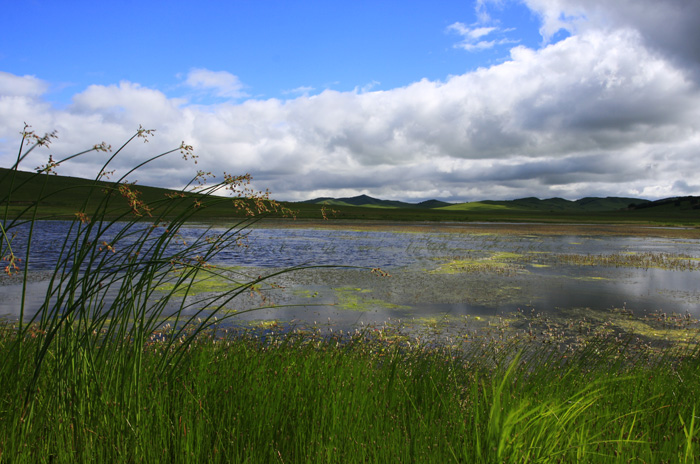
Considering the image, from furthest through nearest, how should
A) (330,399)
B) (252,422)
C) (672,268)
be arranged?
(672,268)
(330,399)
(252,422)

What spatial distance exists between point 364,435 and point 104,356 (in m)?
2.28

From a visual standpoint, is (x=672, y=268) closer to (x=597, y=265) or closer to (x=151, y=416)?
(x=597, y=265)

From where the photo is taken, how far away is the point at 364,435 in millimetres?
3225

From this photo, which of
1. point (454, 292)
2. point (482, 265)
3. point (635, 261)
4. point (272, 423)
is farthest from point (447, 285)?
point (635, 261)

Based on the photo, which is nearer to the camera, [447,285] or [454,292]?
[454,292]

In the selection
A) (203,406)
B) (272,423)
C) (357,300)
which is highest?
(203,406)

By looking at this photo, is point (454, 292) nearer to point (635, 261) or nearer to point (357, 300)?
point (357, 300)

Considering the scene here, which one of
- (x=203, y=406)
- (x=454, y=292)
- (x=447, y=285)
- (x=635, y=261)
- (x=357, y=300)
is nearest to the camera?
(x=203, y=406)

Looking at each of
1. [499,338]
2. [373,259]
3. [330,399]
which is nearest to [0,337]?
[330,399]

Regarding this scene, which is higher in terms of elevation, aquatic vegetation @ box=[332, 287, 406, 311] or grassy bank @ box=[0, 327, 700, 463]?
grassy bank @ box=[0, 327, 700, 463]

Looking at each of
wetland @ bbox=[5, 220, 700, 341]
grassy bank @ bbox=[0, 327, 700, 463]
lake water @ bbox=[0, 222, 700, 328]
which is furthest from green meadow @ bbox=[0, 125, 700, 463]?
lake water @ bbox=[0, 222, 700, 328]

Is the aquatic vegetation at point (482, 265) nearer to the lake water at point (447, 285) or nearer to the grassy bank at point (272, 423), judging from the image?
the lake water at point (447, 285)

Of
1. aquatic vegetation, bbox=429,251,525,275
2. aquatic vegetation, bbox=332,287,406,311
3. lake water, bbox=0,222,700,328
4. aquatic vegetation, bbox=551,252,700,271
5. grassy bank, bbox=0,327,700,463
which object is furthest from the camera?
aquatic vegetation, bbox=551,252,700,271

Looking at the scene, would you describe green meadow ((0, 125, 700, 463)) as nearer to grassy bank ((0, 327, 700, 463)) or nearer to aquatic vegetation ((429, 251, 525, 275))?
grassy bank ((0, 327, 700, 463))
